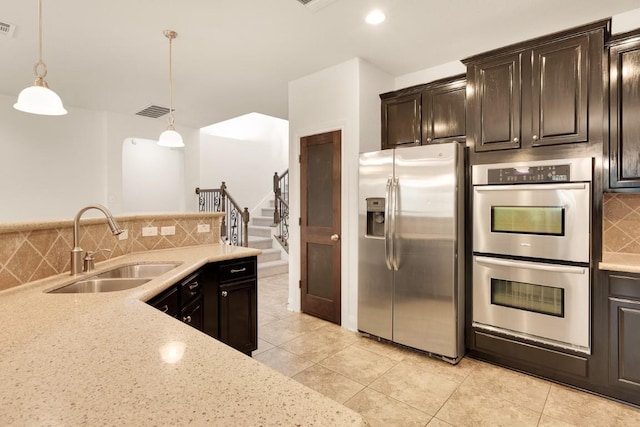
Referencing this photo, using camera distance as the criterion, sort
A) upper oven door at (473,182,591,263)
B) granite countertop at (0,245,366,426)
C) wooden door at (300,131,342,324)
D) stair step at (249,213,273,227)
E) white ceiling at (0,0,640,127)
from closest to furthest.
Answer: granite countertop at (0,245,366,426) < upper oven door at (473,182,591,263) < white ceiling at (0,0,640,127) < wooden door at (300,131,342,324) < stair step at (249,213,273,227)

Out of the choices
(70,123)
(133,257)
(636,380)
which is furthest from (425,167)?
(70,123)

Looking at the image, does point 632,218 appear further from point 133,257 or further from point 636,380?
point 133,257

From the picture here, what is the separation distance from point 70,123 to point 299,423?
6.25 m

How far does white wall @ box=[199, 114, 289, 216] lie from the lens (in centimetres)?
733

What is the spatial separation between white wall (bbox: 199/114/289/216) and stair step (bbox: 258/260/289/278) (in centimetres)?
214

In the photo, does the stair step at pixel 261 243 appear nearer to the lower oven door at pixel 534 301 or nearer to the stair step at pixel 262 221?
the stair step at pixel 262 221

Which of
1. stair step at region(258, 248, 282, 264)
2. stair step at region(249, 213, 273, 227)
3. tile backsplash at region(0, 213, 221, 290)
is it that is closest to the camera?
tile backsplash at region(0, 213, 221, 290)

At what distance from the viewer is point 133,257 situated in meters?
2.54

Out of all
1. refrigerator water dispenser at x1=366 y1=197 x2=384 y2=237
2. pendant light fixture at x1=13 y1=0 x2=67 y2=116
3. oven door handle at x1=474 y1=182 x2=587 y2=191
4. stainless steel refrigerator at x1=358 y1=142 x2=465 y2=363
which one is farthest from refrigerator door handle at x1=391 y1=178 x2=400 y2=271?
pendant light fixture at x1=13 y1=0 x2=67 y2=116

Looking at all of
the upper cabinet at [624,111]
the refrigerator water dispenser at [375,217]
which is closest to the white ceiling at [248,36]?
the upper cabinet at [624,111]

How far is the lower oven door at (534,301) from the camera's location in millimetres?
2371

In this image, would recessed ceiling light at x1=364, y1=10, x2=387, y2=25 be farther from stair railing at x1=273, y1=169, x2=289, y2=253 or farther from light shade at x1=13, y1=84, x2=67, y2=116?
stair railing at x1=273, y1=169, x2=289, y2=253

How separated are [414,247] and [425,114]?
1.41 metres

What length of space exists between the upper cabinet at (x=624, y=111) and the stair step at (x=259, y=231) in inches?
219
